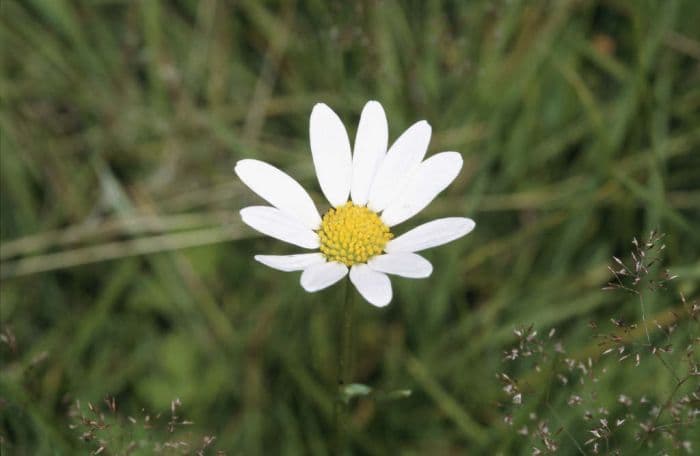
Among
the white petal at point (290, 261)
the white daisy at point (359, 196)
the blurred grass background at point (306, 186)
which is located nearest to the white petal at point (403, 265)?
the white daisy at point (359, 196)

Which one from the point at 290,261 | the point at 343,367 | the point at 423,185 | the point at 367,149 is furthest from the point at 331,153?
the point at 343,367

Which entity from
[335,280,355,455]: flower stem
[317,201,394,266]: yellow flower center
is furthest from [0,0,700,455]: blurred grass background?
[317,201,394,266]: yellow flower center

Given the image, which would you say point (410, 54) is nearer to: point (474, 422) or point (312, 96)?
point (312, 96)

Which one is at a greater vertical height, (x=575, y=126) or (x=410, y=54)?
(x=410, y=54)

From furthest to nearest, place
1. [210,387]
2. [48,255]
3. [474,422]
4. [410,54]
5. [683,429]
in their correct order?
[410,54]
[48,255]
[210,387]
[474,422]
[683,429]

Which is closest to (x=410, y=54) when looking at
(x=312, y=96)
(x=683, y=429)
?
(x=312, y=96)

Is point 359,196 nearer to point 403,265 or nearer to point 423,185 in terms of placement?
point 423,185

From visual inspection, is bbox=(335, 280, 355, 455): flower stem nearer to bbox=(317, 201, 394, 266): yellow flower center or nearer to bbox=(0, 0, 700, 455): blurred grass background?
bbox=(317, 201, 394, 266): yellow flower center
